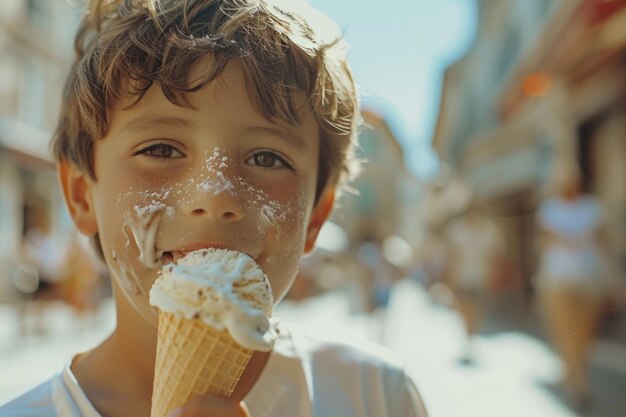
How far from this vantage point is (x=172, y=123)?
127cm

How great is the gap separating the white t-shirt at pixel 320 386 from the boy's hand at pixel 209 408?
366mm

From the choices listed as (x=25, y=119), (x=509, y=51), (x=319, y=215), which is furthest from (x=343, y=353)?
(x=25, y=119)

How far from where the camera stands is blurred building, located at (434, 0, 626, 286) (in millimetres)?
8055

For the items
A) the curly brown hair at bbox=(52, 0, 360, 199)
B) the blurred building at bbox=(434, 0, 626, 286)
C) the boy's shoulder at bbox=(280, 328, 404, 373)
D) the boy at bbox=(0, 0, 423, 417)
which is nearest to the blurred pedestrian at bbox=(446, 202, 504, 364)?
the blurred building at bbox=(434, 0, 626, 286)

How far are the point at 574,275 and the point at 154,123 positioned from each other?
4380 millimetres

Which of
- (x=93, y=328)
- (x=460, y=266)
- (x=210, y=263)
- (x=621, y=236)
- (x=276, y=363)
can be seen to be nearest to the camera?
(x=210, y=263)

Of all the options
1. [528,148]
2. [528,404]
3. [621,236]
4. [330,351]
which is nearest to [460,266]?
[528,404]

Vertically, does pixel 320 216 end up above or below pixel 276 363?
above

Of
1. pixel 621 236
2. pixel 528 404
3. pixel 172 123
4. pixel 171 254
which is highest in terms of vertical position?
pixel 172 123

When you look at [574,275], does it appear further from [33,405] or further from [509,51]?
[509,51]

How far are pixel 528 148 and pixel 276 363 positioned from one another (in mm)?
15738

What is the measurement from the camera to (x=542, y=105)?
552 inches

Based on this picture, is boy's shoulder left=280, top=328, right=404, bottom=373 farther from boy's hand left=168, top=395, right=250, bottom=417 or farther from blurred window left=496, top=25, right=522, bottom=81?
blurred window left=496, top=25, right=522, bottom=81

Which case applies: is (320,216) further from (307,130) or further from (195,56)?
(195,56)
